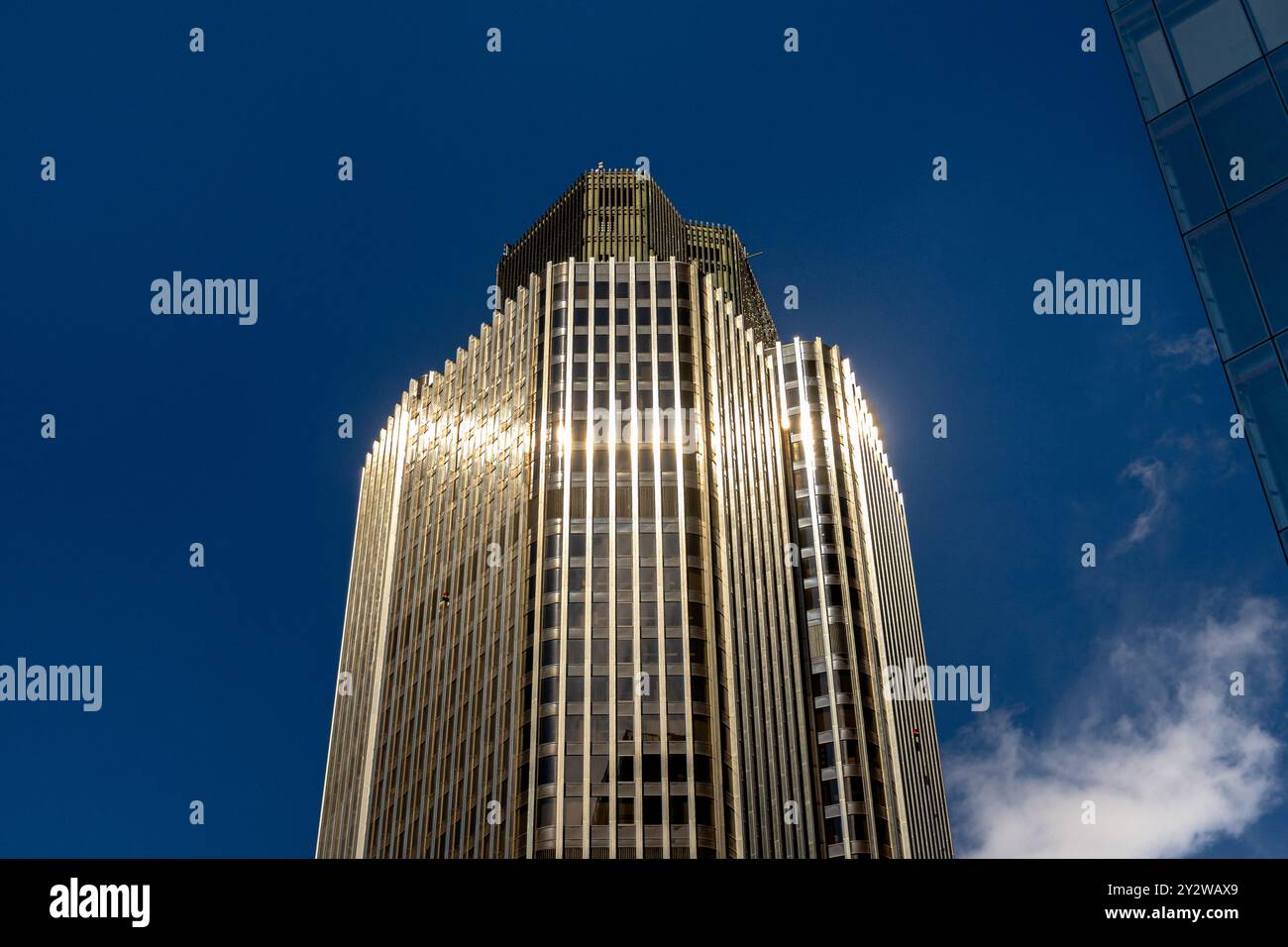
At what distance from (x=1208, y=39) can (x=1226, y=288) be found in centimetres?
566

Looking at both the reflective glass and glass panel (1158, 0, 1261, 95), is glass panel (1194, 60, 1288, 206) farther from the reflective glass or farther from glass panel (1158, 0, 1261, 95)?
glass panel (1158, 0, 1261, 95)

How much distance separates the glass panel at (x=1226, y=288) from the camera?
84.1 ft

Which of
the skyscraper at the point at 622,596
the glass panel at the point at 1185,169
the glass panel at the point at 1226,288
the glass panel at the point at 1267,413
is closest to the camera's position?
the glass panel at the point at 1267,413

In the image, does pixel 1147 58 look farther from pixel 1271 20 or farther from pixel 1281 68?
pixel 1281 68

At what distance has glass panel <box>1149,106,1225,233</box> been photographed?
27125 millimetres

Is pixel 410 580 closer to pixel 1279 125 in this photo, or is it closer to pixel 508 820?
pixel 508 820

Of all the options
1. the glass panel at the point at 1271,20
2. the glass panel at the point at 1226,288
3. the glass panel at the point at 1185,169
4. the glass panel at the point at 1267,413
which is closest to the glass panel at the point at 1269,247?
the glass panel at the point at 1226,288

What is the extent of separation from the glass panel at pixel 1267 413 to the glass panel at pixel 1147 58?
21.6ft

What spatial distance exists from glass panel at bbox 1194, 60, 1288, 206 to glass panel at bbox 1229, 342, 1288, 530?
3.57m

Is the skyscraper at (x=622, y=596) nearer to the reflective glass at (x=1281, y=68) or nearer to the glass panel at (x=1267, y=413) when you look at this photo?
the glass panel at (x=1267, y=413)

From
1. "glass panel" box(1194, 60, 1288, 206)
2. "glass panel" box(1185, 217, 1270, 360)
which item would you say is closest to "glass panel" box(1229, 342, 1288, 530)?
"glass panel" box(1185, 217, 1270, 360)

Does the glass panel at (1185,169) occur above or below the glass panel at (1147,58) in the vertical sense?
below
